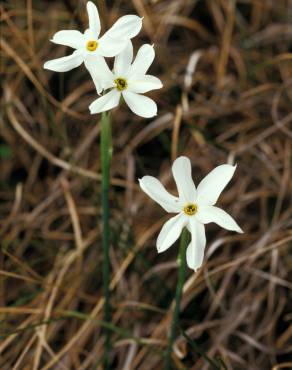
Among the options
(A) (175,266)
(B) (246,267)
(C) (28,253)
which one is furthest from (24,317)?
(B) (246,267)

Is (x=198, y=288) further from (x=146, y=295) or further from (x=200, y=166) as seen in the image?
(x=200, y=166)

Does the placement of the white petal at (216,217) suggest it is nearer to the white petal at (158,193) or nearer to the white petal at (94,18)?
the white petal at (158,193)

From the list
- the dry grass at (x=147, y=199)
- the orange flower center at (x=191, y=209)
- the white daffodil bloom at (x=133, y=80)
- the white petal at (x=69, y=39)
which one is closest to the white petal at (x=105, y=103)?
the white daffodil bloom at (x=133, y=80)

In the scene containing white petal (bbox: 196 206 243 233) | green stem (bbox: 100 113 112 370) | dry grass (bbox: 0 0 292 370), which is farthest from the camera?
dry grass (bbox: 0 0 292 370)

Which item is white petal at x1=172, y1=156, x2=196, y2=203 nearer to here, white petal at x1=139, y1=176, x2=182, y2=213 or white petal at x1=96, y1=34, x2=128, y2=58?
white petal at x1=139, y1=176, x2=182, y2=213

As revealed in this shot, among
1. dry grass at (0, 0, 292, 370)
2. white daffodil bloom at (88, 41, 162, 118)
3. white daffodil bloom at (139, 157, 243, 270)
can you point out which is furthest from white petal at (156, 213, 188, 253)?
dry grass at (0, 0, 292, 370)

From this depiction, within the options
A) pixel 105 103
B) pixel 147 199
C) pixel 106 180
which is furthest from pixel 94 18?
pixel 147 199

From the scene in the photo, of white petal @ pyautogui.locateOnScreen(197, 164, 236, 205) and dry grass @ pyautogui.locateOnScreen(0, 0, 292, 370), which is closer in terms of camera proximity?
white petal @ pyautogui.locateOnScreen(197, 164, 236, 205)
